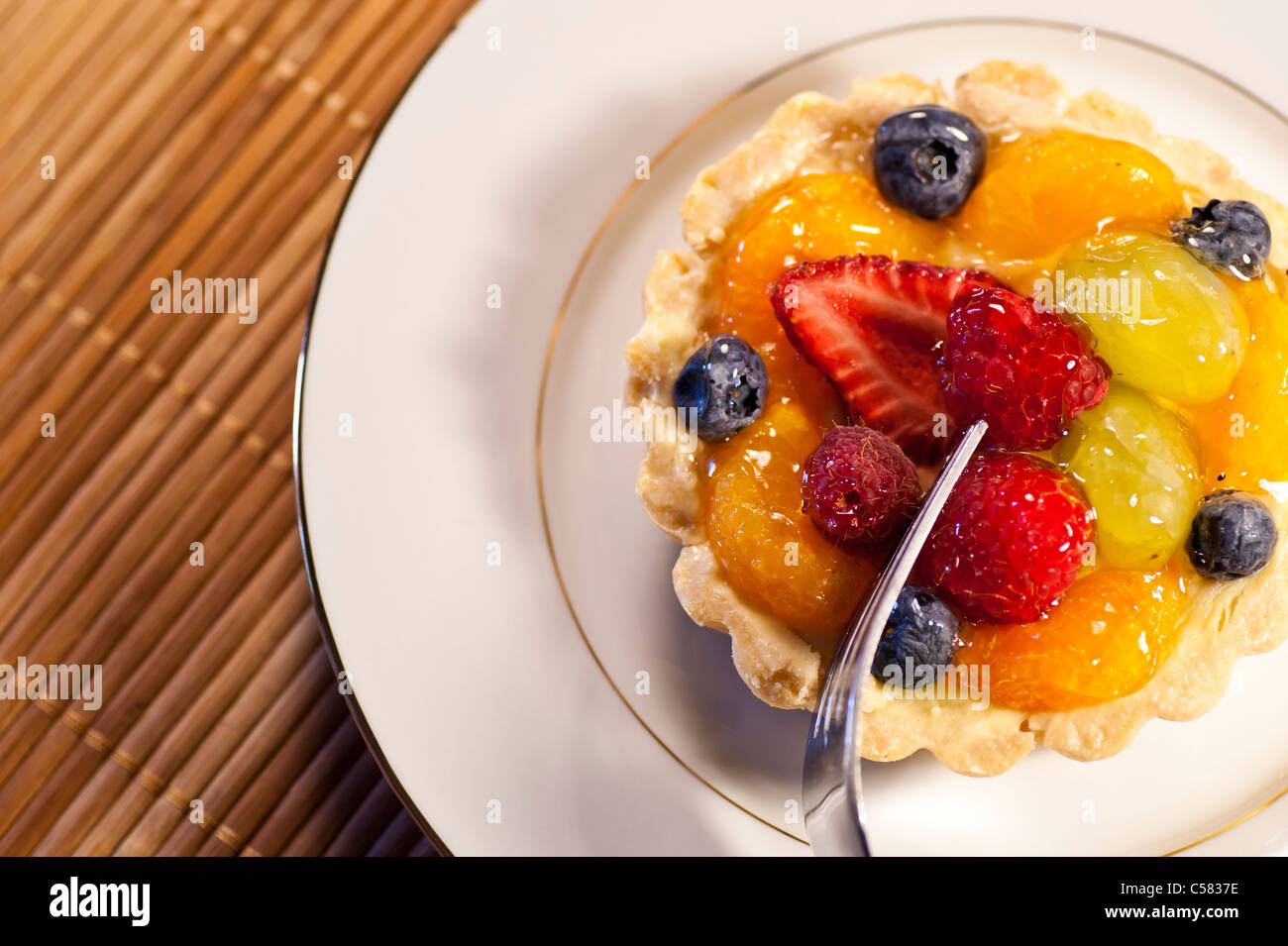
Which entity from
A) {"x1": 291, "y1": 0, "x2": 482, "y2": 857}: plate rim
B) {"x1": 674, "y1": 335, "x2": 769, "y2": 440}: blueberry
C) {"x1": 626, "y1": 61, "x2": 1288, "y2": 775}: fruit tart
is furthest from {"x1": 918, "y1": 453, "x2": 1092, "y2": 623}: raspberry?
{"x1": 291, "y1": 0, "x2": 482, "y2": 857}: plate rim

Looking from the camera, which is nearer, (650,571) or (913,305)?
(913,305)

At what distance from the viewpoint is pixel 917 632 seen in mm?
1798

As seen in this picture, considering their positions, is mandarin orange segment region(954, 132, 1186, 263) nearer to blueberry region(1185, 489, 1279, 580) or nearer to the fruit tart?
the fruit tart

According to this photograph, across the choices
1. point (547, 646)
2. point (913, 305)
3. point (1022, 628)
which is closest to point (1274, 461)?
point (1022, 628)

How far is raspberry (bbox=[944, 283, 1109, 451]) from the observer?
5.69 feet

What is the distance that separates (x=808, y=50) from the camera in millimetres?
2451

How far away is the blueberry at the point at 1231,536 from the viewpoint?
1783 millimetres

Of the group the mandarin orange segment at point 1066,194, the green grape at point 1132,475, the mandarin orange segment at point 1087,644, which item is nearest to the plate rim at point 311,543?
the mandarin orange segment at point 1087,644

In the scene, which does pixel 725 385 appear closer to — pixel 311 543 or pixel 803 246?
pixel 803 246

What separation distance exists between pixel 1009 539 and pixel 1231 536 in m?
0.41

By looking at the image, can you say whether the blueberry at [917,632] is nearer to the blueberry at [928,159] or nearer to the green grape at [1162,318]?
the green grape at [1162,318]

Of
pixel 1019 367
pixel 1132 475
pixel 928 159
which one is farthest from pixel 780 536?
pixel 928 159
